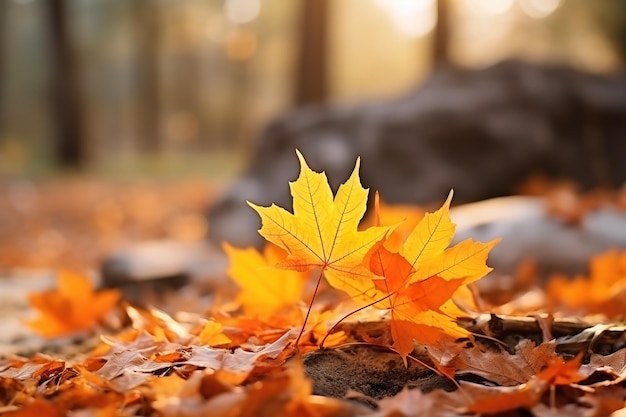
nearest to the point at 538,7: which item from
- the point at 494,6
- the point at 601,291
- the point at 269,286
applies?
the point at 494,6

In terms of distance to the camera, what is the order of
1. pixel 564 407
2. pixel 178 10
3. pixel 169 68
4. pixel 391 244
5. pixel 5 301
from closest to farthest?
1. pixel 564 407
2. pixel 391 244
3. pixel 5 301
4. pixel 178 10
5. pixel 169 68

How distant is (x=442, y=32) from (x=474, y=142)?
176 inches

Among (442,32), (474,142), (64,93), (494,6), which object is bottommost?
(474,142)

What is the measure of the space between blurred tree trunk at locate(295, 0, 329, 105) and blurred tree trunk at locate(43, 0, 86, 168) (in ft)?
20.5

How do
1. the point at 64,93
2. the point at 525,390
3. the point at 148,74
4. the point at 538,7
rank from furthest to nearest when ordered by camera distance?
1. the point at 148,74
2. the point at 538,7
3. the point at 64,93
4. the point at 525,390

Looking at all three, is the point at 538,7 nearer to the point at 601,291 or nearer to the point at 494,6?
the point at 494,6

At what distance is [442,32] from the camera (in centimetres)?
1008

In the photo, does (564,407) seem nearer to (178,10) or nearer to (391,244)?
(391,244)

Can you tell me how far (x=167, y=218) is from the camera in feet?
29.6

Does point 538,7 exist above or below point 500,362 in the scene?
above

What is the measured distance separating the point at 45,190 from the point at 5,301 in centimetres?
809

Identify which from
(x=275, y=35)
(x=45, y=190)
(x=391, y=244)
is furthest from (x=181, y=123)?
(x=391, y=244)

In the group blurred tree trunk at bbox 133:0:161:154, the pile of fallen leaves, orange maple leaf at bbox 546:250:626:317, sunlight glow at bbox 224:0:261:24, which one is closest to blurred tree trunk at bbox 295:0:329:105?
orange maple leaf at bbox 546:250:626:317

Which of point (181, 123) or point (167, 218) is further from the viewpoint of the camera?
point (181, 123)
